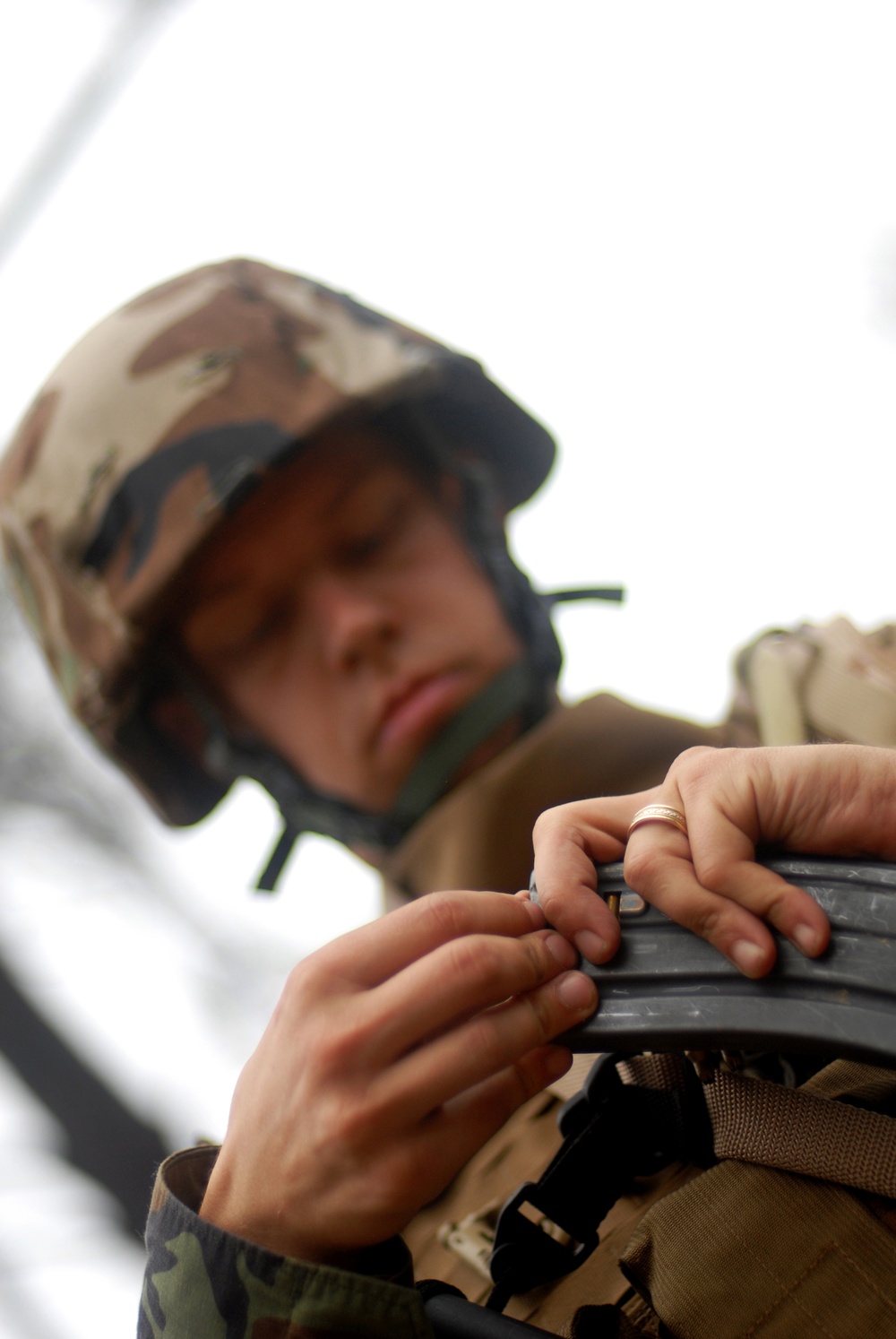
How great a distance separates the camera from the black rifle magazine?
14.9 inches

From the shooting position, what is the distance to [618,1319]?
1.58 ft

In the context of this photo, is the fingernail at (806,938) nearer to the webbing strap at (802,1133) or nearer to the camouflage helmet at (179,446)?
the webbing strap at (802,1133)

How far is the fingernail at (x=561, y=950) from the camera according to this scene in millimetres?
451

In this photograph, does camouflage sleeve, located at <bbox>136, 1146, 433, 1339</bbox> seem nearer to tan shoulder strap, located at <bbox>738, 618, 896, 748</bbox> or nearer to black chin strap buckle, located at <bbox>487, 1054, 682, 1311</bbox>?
black chin strap buckle, located at <bbox>487, 1054, 682, 1311</bbox>

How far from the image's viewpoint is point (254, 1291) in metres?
0.44

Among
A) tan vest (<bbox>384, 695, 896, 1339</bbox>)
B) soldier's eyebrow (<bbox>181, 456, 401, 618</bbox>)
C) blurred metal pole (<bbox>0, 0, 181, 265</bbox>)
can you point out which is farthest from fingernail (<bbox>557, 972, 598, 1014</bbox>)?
blurred metal pole (<bbox>0, 0, 181, 265</bbox>)

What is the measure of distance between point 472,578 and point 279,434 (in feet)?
1.02

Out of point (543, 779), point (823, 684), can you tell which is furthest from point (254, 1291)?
point (823, 684)

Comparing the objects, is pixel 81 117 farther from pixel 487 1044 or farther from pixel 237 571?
pixel 487 1044

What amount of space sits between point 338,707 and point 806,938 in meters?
0.83

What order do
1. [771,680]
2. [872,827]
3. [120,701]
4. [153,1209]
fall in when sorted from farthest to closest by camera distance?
[120,701] → [771,680] → [153,1209] → [872,827]

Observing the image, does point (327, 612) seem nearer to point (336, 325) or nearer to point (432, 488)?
point (432, 488)

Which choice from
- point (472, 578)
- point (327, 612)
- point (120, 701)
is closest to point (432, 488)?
point (472, 578)

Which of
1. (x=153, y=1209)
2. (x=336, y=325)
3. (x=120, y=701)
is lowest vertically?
(x=120, y=701)
